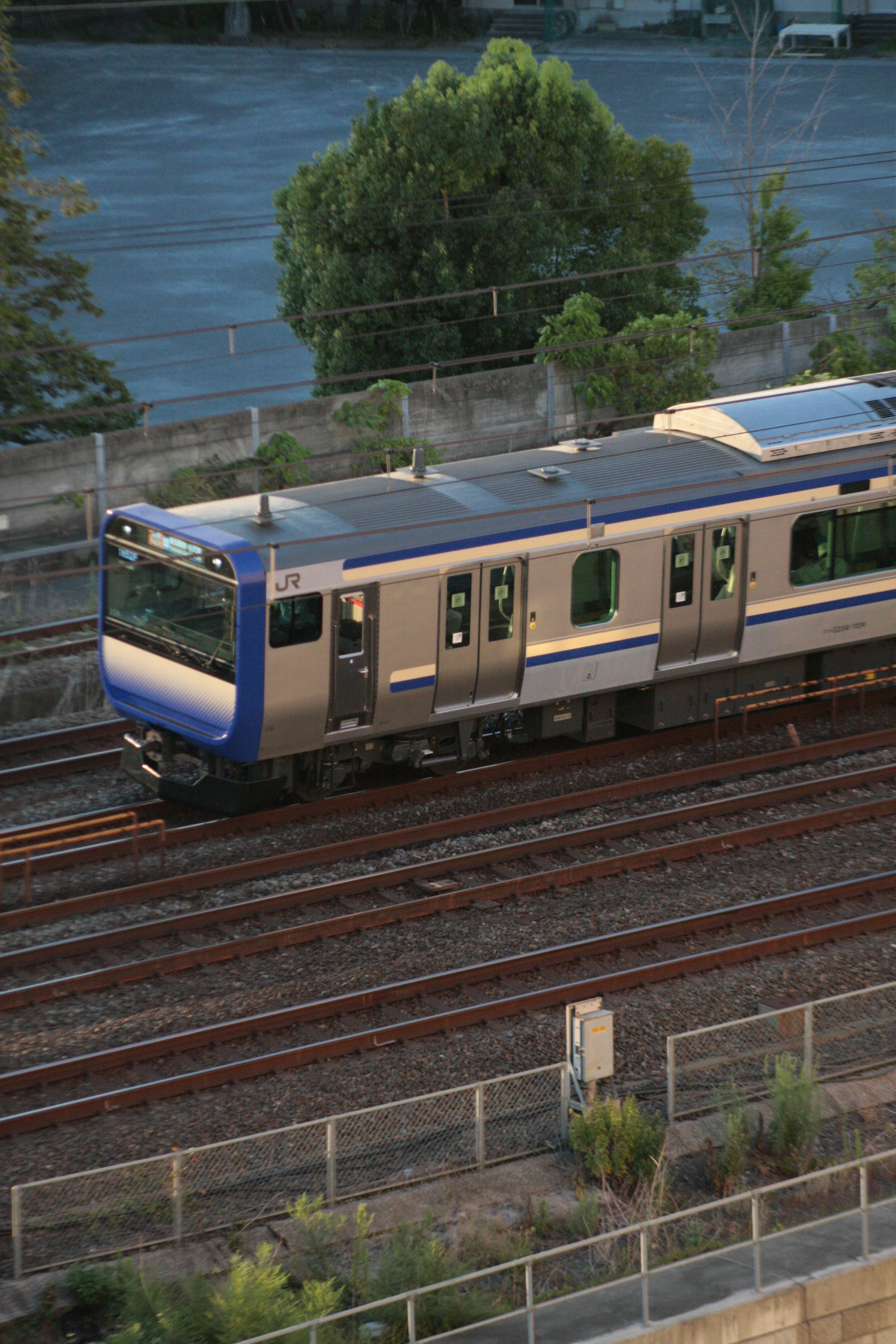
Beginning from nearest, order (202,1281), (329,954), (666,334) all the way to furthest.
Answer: (202,1281), (329,954), (666,334)

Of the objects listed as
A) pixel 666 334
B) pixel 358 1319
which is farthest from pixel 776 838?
pixel 666 334

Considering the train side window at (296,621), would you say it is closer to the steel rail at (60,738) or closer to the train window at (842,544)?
the steel rail at (60,738)

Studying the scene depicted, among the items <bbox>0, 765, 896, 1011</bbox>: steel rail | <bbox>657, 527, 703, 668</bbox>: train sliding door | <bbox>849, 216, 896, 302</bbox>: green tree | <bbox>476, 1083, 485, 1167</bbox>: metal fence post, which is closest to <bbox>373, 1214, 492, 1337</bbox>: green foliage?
<bbox>476, 1083, 485, 1167</bbox>: metal fence post

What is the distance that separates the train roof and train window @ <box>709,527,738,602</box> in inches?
14.5

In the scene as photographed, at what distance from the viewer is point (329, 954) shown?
634 inches

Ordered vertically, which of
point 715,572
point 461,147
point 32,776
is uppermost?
point 461,147

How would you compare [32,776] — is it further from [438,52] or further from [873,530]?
[438,52]

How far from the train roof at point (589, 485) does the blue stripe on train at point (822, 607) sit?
1.41 m

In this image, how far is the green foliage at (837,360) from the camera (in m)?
32.2

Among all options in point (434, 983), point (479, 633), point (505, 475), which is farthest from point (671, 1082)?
point (505, 475)

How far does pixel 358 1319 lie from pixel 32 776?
1095 cm

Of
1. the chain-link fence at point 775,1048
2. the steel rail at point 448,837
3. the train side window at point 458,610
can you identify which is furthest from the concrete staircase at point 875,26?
the chain-link fence at point 775,1048

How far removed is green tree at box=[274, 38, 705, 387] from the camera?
32594mm

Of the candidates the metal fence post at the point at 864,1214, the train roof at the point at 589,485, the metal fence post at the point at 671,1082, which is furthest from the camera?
the train roof at the point at 589,485
